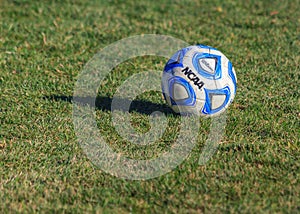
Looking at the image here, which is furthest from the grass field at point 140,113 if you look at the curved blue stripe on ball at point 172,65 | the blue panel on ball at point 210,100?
the curved blue stripe on ball at point 172,65

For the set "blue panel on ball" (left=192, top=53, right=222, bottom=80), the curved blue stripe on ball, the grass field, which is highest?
"blue panel on ball" (left=192, top=53, right=222, bottom=80)

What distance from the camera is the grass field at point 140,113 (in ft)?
13.7

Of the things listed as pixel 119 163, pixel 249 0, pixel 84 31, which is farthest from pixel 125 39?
pixel 119 163

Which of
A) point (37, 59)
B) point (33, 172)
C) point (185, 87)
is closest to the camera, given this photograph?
point (33, 172)

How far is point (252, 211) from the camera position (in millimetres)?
4008

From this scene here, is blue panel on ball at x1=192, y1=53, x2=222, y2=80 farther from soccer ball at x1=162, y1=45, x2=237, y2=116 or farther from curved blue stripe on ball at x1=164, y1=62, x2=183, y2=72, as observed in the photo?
curved blue stripe on ball at x1=164, y1=62, x2=183, y2=72

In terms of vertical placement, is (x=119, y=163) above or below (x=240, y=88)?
below

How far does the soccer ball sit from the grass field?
11.9 inches

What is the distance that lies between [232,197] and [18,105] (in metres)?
2.64

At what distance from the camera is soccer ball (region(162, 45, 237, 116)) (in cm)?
490

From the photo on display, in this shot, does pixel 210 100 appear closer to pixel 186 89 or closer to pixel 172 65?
pixel 186 89

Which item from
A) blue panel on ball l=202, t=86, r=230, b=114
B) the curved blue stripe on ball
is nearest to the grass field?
blue panel on ball l=202, t=86, r=230, b=114

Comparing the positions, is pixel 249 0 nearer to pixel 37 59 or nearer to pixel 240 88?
pixel 240 88

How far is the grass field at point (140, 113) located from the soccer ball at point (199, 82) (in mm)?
301
